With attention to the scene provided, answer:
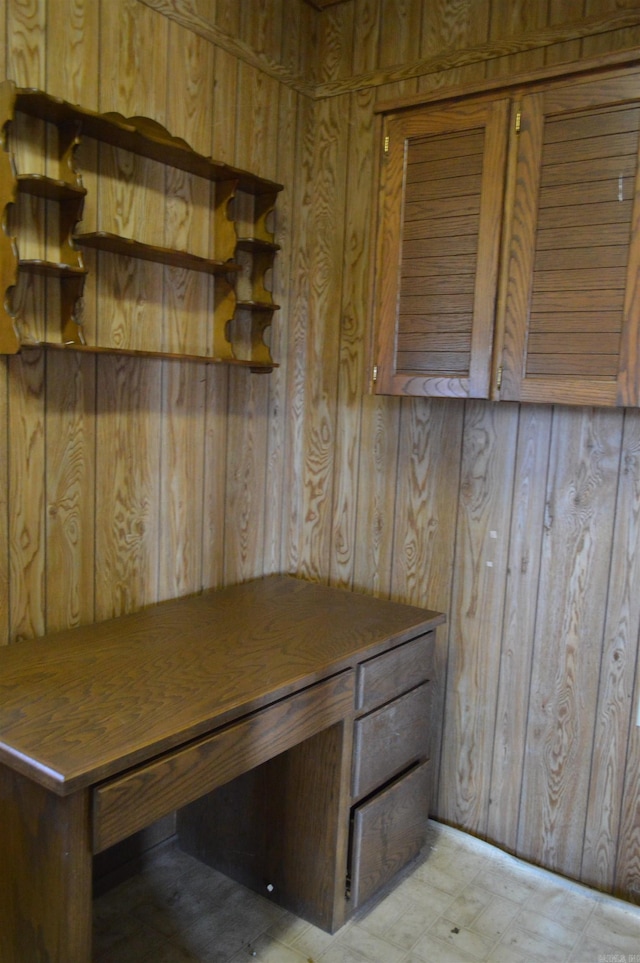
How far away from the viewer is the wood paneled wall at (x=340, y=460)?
6.01 feet

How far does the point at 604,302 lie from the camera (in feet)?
5.63

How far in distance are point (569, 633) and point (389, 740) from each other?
2.00 ft

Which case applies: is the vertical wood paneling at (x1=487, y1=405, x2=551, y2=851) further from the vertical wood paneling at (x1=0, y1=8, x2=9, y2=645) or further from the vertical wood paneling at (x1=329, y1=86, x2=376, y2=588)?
the vertical wood paneling at (x1=0, y1=8, x2=9, y2=645)

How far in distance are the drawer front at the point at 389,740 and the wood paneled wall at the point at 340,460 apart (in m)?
0.28

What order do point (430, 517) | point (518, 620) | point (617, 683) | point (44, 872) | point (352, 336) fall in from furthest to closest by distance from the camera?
point (352, 336) < point (430, 517) < point (518, 620) < point (617, 683) < point (44, 872)

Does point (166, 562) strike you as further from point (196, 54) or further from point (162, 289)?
point (196, 54)

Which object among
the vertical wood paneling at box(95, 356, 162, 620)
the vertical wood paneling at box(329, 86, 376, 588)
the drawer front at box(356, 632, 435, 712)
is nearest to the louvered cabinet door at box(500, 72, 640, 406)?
the vertical wood paneling at box(329, 86, 376, 588)

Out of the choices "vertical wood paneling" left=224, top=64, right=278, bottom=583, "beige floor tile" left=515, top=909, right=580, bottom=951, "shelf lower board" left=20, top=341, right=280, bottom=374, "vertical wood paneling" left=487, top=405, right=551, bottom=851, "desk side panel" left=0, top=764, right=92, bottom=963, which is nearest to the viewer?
"desk side panel" left=0, top=764, right=92, bottom=963

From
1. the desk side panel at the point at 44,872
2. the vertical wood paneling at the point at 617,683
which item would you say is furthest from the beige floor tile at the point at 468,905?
the desk side panel at the point at 44,872

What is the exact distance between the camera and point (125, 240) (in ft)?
5.74

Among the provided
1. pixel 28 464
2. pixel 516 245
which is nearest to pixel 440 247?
pixel 516 245

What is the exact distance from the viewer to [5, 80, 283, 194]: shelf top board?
5.22 ft

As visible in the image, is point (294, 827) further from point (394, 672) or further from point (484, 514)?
point (484, 514)

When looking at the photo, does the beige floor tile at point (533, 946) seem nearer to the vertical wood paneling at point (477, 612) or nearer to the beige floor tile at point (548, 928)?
the beige floor tile at point (548, 928)
